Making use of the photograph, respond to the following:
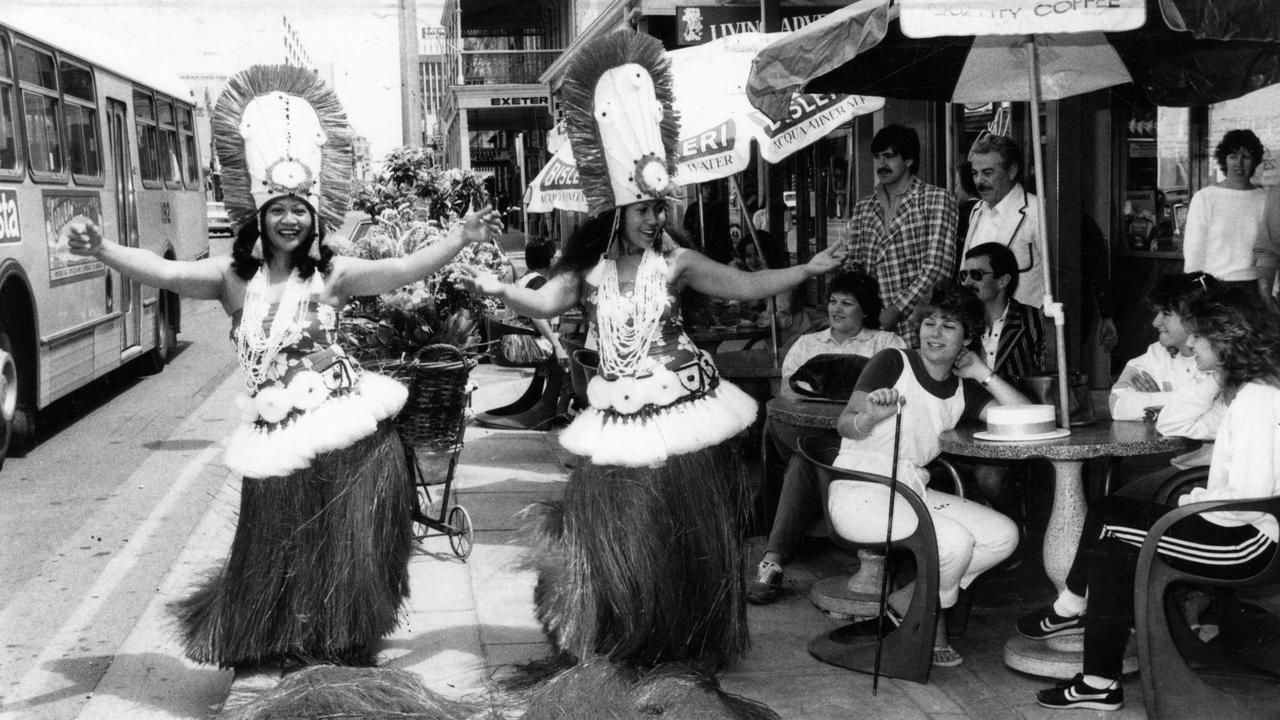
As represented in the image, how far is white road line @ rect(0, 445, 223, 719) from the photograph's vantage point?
498cm

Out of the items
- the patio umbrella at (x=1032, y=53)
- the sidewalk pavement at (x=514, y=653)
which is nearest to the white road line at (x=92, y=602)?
the sidewalk pavement at (x=514, y=653)

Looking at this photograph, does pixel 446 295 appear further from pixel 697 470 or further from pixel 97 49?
pixel 97 49

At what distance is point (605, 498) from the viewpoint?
435 cm

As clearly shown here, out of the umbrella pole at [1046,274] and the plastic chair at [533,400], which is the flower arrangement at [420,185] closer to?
the plastic chair at [533,400]

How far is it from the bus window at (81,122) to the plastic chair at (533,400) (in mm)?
3784

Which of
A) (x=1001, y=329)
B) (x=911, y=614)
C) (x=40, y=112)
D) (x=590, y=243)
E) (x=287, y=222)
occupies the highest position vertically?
(x=40, y=112)

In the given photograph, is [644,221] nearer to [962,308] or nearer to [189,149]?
[962,308]

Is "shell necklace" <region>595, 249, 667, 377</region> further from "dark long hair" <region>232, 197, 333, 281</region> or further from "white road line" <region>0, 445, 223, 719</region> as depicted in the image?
"white road line" <region>0, 445, 223, 719</region>

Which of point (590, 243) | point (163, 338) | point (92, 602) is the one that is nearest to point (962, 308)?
point (590, 243)

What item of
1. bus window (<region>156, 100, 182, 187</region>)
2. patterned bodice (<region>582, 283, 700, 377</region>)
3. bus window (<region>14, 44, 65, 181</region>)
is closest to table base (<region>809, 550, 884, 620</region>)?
patterned bodice (<region>582, 283, 700, 377</region>)

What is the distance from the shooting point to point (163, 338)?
46.6ft

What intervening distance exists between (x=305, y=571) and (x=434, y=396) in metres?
1.49

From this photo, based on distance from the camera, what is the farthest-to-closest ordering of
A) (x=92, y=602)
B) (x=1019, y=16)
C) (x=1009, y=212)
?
(x=1009, y=212) < (x=92, y=602) < (x=1019, y=16)

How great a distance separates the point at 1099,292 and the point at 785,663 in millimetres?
3832
